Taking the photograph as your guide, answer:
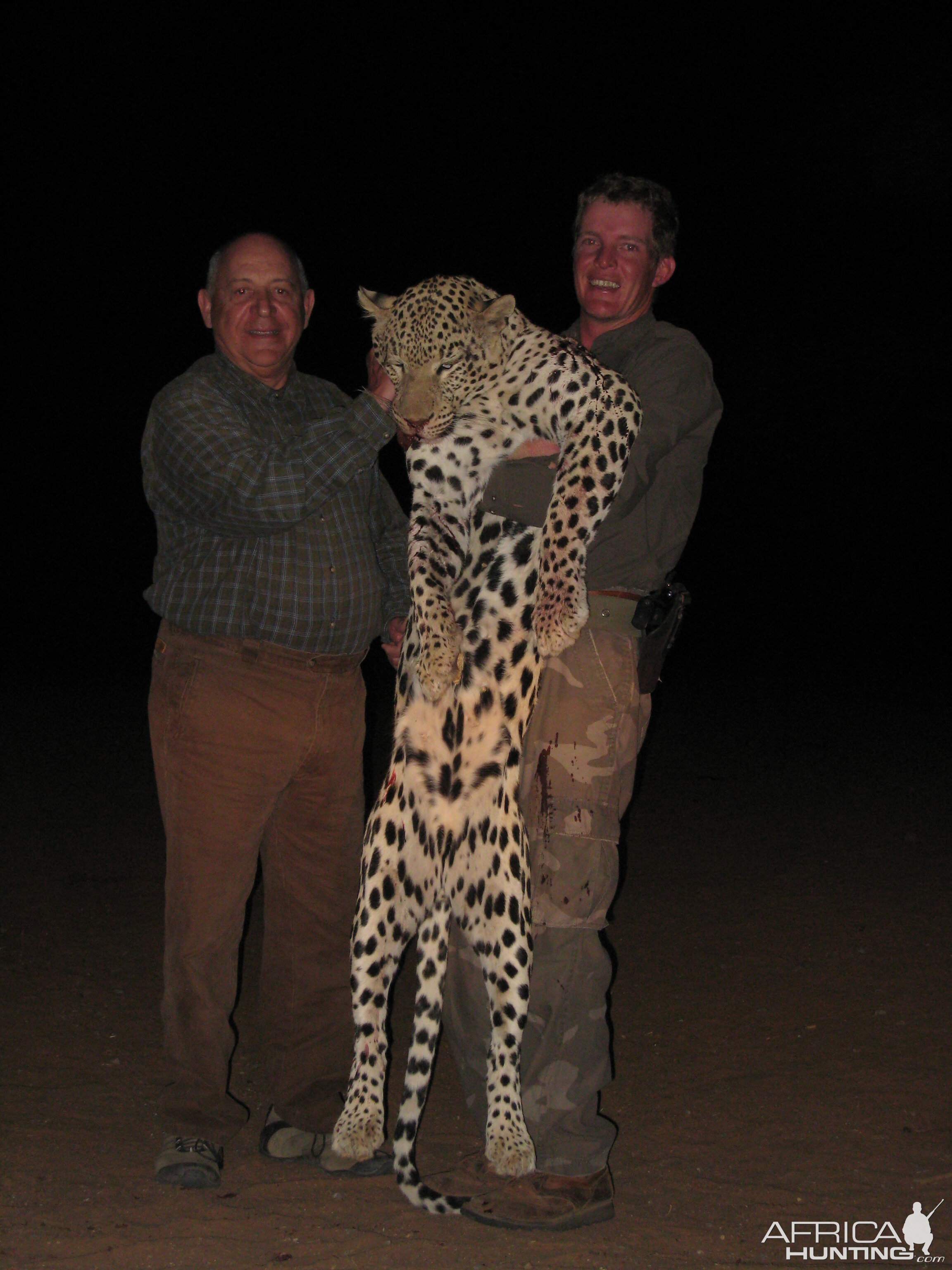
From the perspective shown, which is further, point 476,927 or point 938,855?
point 938,855

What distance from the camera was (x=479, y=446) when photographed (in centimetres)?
320

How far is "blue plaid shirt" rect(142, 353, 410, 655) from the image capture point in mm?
3254

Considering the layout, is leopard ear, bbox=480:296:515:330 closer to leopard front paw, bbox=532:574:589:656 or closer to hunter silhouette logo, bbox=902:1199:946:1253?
leopard front paw, bbox=532:574:589:656

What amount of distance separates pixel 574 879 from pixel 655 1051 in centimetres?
160

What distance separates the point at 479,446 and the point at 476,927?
1.17 meters

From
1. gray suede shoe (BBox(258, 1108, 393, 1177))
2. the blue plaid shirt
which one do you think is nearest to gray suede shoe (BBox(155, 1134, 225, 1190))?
gray suede shoe (BBox(258, 1108, 393, 1177))

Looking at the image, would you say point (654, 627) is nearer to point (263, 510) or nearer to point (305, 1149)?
point (263, 510)

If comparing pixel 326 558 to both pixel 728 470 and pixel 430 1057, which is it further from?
pixel 728 470

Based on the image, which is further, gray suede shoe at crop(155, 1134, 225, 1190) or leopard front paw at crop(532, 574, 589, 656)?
gray suede shoe at crop(155, 1134, 225, 1190)

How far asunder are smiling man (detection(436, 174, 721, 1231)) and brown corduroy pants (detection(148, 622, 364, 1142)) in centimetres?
52

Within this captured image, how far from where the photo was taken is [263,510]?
325 centimetres

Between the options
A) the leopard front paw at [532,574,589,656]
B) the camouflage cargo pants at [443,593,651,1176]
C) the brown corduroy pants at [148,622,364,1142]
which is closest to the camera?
the leopard front paw at [532,574,589,656]

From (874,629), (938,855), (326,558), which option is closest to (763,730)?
(938,855)

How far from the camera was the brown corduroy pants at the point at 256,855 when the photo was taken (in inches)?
133
